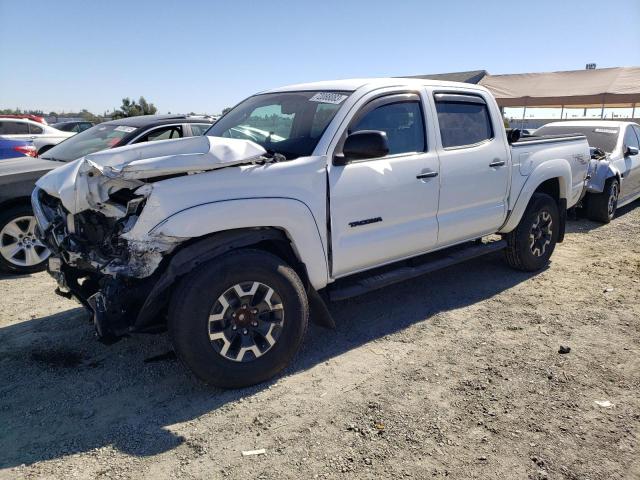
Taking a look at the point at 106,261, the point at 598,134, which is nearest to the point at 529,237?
the point at 106,261

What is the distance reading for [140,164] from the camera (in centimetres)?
296

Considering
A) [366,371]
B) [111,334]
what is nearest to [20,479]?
[111,334]

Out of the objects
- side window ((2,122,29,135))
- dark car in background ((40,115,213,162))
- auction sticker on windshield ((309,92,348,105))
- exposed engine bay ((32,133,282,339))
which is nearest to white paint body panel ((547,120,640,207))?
auction sticker on windshield ((309,92,348,105))

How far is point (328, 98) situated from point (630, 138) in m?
7.94

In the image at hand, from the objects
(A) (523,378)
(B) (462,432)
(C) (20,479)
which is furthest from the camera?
(A) (523,378)

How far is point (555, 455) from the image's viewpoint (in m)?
2.64

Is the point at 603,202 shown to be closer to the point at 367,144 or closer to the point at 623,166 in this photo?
the point at 623,166

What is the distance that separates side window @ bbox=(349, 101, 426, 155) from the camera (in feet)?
12.9

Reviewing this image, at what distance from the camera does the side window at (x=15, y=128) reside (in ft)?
45.6

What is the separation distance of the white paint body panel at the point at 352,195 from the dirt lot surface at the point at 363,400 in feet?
2.42

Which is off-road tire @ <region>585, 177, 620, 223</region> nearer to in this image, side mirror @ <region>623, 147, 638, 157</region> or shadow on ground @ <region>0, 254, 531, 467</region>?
side mirror @ <region>623, 147, 638, 157</region>

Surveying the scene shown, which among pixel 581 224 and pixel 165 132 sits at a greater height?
pixel 165 132

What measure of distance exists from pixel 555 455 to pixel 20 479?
9.07 feet

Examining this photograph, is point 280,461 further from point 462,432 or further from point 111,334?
point 111,334
